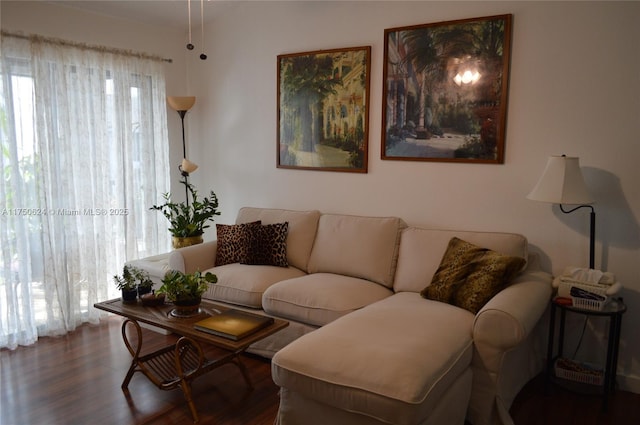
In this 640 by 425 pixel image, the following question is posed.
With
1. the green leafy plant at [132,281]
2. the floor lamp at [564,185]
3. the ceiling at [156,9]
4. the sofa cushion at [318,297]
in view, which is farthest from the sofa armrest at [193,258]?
the floor lamp at [564,185]

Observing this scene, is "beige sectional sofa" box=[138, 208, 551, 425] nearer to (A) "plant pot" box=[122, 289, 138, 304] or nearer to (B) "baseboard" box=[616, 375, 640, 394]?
(B) "baseboard" box=[616, 375, 640, 394]

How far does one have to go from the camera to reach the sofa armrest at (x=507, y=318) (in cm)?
227

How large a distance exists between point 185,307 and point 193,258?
101 centimetres

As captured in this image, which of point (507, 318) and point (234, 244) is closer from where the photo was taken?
point (507, 318)

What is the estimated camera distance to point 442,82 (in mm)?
3309

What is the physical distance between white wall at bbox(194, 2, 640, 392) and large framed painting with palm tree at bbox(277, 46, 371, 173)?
3.1 inches

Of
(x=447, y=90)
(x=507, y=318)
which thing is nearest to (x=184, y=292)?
(x=507, y=318)

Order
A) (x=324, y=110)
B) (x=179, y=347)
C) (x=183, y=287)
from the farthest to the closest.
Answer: (x=324, y=110)
(x=183, y=287)
(x=179, y=347)

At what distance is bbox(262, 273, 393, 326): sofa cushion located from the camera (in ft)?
9.50

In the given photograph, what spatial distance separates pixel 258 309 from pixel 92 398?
1.10m

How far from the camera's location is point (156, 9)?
4.01 m

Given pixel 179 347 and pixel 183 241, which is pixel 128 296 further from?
pixel 183 241

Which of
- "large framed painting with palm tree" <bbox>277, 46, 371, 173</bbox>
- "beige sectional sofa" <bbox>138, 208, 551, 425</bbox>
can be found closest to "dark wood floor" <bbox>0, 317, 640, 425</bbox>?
"beige sectional sofa" <bbox>138, 208, 551, 425</bbox>

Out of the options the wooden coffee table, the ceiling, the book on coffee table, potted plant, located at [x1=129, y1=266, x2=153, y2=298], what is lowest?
the wooden coffee table
